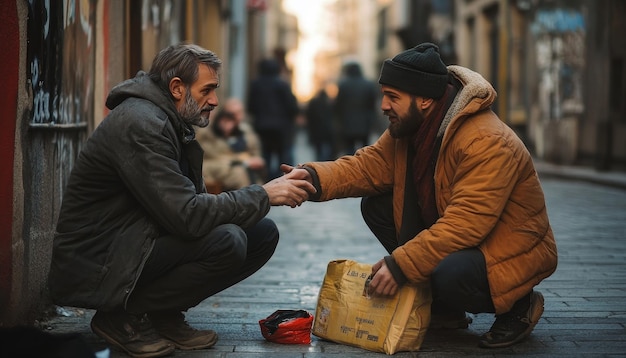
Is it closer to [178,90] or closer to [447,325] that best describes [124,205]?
[178,90]

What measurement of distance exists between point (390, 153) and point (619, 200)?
7902mm

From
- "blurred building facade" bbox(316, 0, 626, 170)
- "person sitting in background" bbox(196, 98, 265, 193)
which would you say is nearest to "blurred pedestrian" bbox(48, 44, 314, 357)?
"person sitting in background" bbox(196, 98, 265, 193)

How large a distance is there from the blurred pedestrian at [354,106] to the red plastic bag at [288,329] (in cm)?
1259

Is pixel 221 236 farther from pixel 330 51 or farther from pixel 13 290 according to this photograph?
pixel 330 51

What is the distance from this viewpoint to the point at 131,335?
459cm

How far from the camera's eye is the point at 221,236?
4566 millimetres

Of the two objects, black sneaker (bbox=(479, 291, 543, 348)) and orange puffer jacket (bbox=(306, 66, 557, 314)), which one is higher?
orange puffer jacket (bbox=(306, 66, 557, 314))

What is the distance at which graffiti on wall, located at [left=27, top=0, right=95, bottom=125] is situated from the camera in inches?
204

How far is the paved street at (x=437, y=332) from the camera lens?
4.82 meters

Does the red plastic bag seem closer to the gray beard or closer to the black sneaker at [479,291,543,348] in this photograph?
the black sneaker at [479,291,543,348]

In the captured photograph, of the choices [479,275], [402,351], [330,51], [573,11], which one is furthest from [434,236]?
[330,51]

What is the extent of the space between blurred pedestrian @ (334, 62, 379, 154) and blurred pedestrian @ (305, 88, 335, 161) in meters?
2.30

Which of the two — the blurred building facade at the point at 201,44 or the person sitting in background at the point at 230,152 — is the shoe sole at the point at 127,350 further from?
the person sitting in background at the point at 230,152

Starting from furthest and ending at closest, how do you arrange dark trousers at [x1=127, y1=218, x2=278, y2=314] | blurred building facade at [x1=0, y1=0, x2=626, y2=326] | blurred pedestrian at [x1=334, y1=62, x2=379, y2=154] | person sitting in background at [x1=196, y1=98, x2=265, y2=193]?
1. blurred pedestrian at [x1=334, y1=62, x2=379, y2=154]
2. person sitting in background at [x1=196, y1=98, x2=265, y2=193]
3. blurred building facade at [x1=0, y1=0, x2=626, y2=326]
4. dark trousers at [x1=127, y1=218, x2=278, y2=314]
